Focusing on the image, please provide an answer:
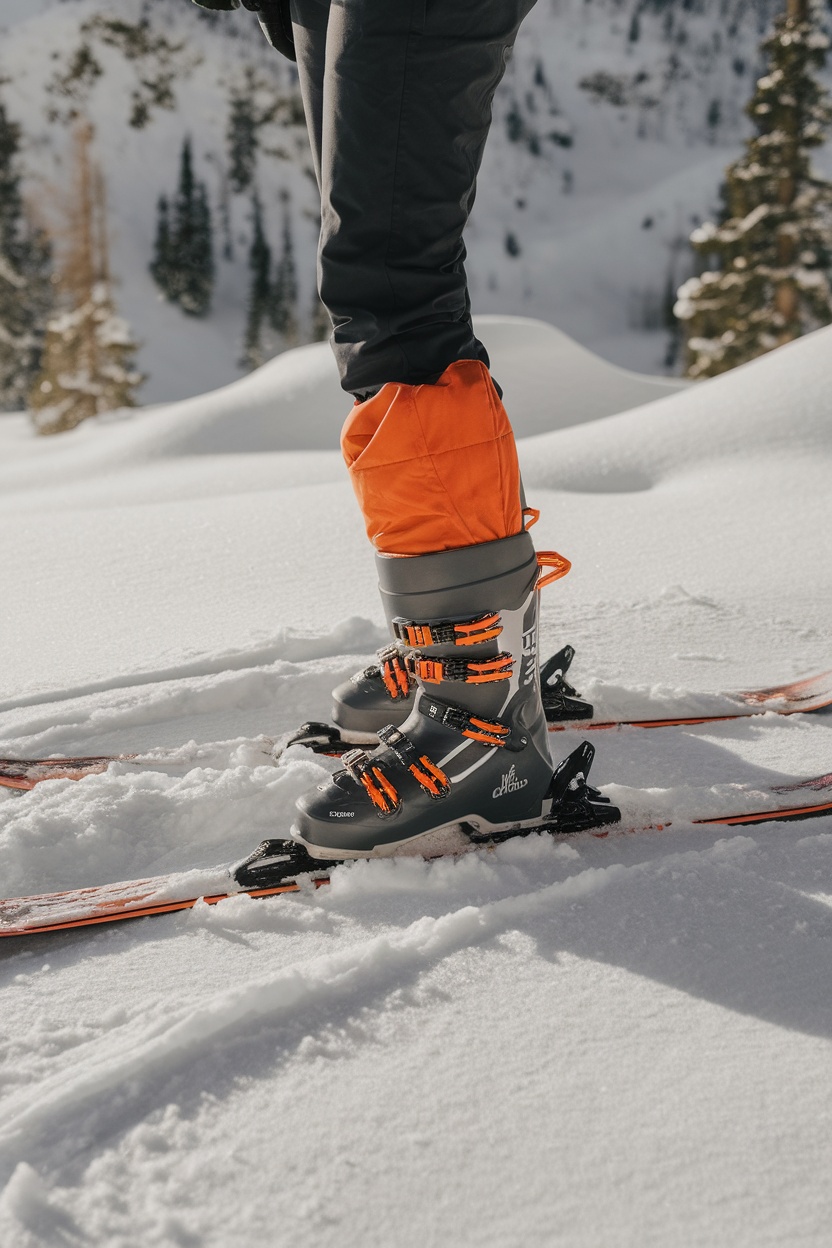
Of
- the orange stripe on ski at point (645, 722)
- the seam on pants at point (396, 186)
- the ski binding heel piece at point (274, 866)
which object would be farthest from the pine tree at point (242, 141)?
the ski binding heel piece at point (274, 866)

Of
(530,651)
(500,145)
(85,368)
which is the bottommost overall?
(530,651)

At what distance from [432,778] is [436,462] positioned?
0.36 metres

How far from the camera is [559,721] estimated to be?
4.69 ft

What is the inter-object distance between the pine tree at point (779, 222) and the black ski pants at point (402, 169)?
634 inches

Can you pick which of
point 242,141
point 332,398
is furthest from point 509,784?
point 242,141

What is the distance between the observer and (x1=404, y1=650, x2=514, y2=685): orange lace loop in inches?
41.1

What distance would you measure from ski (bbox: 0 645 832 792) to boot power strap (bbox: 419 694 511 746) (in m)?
0.30

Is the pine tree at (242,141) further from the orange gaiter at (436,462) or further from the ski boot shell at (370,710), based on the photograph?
the orange gaiter at (436,462)

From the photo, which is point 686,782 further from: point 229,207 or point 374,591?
point 229,207

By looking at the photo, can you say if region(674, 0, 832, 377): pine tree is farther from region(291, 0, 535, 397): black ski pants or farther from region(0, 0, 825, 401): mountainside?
region(0, 0, 825, 401): mountainside

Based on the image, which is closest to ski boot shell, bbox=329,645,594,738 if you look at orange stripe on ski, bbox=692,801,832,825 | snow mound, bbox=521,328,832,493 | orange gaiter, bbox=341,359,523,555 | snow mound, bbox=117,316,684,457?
orange gaiter, bbox=341,359,523,555

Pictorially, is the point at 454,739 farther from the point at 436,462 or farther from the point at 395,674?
the point at 436,462

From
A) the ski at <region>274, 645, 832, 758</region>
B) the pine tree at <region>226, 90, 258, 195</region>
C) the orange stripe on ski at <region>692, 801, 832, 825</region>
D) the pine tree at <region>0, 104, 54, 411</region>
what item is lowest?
the orange stripe on ski at <region>692, 801, 832, 825</region>

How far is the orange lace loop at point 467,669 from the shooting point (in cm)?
104
